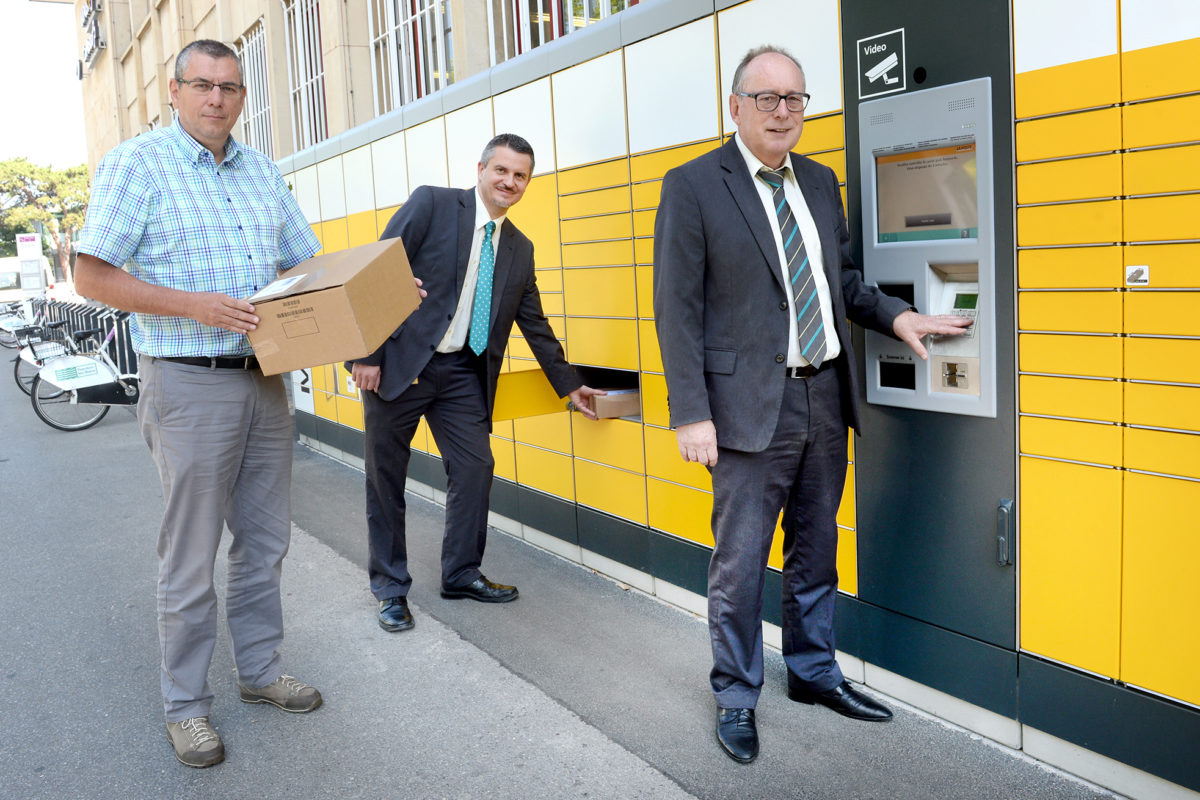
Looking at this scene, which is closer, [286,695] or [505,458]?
[286,695]

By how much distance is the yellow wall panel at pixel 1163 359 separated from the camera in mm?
2240

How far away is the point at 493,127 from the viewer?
16.9 feet

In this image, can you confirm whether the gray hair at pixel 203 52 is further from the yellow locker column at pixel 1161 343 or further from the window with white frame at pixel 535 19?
the yellow locker column at pixel 1161 343

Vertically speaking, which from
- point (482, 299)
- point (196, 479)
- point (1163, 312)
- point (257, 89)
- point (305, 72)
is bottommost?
point (196, 479)

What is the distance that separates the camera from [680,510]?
4016mm

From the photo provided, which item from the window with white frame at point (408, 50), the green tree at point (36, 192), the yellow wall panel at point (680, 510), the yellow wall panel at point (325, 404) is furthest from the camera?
the green tree at point (36, 192)

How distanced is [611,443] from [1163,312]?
8.44 feet

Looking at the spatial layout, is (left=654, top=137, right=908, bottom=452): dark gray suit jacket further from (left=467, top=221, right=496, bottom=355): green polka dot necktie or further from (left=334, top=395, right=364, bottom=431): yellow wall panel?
(left=334, top=395, right=364, bottom=431): yellow wall panel

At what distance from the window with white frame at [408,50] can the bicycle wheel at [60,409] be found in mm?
4823

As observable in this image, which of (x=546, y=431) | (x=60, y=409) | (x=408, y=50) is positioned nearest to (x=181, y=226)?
(x=546, y=431)

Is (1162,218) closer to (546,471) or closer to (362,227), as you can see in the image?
(546,471)

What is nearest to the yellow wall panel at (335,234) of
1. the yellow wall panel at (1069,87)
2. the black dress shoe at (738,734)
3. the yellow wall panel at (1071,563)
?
the black dress shoe at (738,734)

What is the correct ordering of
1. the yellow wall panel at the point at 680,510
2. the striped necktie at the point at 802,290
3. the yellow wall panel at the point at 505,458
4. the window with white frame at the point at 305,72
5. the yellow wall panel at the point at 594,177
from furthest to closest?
1. the window with white frame at the point at 305,72
2. the yellow wall panel at the point at 505,458
3. the yellow wall panel at the point at 594,177
4. the yellow wall panel at the point at 680,510
5. the striped necktie at the point at 802,290

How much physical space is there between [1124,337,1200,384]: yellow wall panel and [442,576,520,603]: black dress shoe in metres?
2.75
